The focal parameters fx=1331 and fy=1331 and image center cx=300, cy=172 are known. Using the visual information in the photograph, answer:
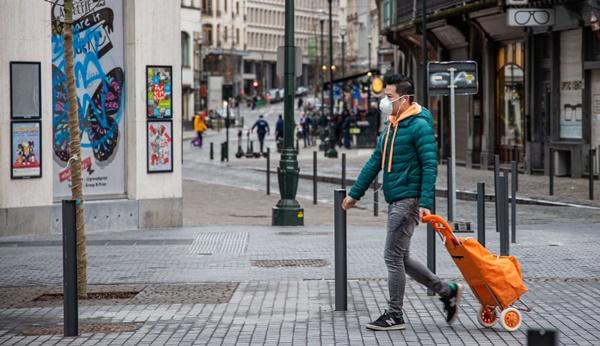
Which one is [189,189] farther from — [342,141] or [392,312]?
[342,141]

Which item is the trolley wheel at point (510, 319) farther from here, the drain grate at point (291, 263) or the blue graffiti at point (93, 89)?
the blue graffiti at point (93, 89)

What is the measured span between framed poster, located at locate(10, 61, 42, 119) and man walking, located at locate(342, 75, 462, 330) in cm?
849

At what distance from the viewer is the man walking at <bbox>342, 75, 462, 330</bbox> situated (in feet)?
31.4

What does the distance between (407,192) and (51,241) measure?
8.38 metres

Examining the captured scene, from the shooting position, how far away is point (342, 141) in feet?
212

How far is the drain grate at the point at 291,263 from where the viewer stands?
46.3ft

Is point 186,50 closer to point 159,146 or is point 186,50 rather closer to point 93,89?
point 159,146

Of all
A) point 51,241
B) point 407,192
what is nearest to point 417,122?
point 407,192

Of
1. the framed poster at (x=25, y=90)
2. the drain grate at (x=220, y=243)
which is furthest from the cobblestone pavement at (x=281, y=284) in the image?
the framed poster at (x=25, y=90)

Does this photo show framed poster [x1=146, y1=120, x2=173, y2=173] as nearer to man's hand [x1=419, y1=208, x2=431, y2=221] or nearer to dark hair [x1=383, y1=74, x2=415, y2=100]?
dark hair [x1=383, y1=74, x2=415, y2=100]

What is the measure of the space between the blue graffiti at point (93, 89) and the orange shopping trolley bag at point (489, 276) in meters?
9.22

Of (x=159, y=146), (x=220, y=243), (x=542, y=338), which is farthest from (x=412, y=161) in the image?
(x=159, y=146)

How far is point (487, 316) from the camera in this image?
31.7 feet

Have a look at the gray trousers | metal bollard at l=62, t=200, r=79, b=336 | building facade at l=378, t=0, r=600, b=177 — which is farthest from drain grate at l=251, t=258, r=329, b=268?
building facade at l=378, t=0, r=600, b=177
